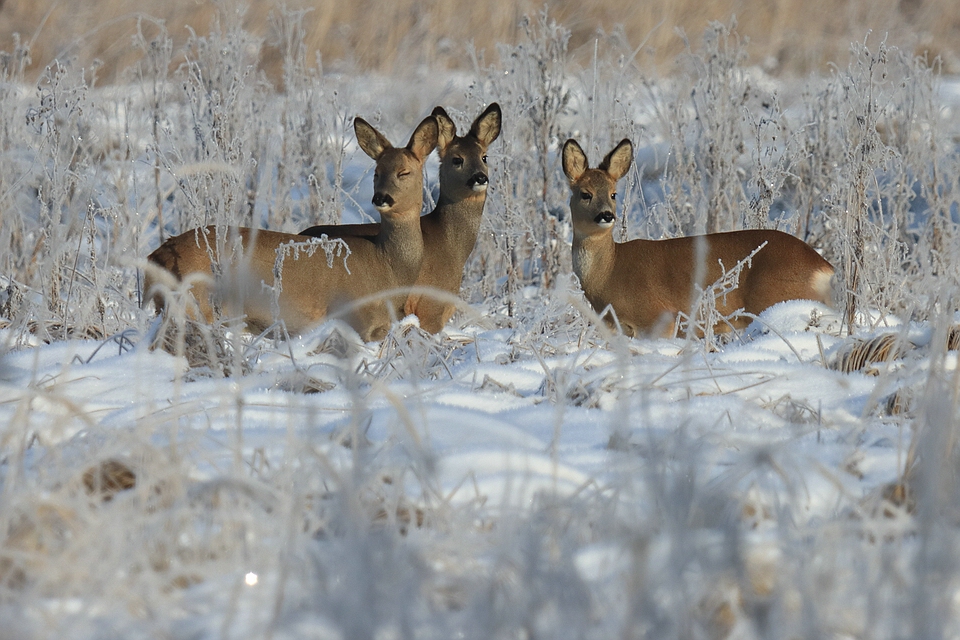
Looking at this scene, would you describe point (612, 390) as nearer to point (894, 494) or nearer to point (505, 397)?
point (505, 397)

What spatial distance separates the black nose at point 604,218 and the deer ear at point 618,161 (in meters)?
0.35

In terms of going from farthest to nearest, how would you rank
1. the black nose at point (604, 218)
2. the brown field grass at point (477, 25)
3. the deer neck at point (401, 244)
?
Result: the brown field grass at point (477, 25) → the black nose at point (604, 218) → the deer neck at point (401, 244)

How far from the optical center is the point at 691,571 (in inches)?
68.3

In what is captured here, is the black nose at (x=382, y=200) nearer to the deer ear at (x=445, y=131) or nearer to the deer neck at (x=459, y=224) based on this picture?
the deer neck at (x=459, y=224)

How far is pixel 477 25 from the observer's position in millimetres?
12719

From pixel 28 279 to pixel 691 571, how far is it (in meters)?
4.96

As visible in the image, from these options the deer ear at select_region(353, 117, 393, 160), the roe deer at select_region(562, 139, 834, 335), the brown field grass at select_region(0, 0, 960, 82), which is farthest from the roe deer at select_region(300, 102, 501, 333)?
the brown field grass at select_region(0, 0, 960, 82)

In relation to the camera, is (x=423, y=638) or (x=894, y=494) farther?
(x=894, y=494)

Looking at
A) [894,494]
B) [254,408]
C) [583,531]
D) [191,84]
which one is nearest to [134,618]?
[583,531]

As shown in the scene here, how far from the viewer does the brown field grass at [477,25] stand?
11492 mm

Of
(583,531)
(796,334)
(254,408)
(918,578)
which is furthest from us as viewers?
(796,334)

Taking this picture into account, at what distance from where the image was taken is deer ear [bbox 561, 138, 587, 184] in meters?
5.86

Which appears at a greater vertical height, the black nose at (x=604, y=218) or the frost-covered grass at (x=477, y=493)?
the black nose at (x=604, y=218)

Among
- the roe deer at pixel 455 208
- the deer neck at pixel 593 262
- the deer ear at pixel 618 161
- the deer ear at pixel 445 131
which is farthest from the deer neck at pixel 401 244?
the deer ear at pixel 618 161
